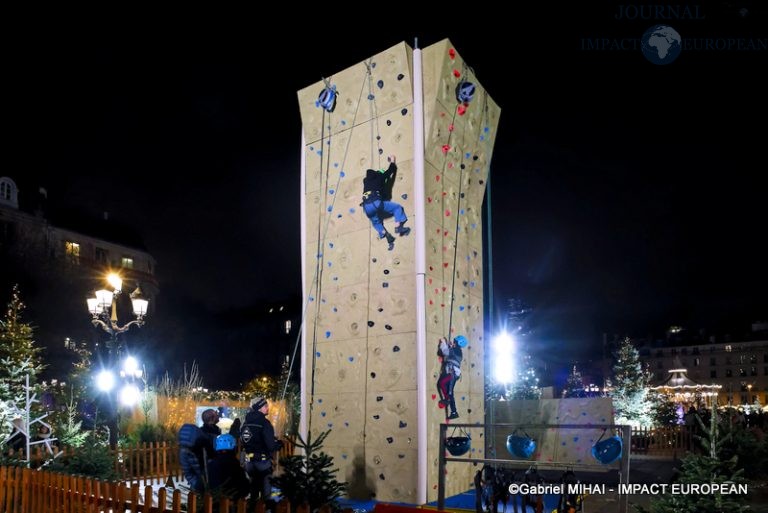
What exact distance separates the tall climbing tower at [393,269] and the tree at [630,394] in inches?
820

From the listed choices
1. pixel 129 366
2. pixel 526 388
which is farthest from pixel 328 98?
pixel 129 366

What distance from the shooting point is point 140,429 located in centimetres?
1709

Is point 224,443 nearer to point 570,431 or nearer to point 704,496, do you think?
point 704,496

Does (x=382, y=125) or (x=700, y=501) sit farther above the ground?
(x=382, y=125)

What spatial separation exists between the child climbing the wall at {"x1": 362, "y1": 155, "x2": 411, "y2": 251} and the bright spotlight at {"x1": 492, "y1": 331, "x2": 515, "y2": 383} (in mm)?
10128

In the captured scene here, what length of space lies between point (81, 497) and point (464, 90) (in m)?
9.34

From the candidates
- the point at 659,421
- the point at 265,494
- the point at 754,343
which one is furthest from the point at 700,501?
the point at 754,343

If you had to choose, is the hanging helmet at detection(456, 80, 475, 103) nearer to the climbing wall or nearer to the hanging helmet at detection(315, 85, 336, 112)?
the hanging helmet at detection(315, 85, 336, 112)

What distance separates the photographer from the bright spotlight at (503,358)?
68.4 ft

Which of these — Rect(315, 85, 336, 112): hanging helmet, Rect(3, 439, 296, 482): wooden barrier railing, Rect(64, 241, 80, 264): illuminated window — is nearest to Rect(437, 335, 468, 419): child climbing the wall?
Rect(3, 439, 296, 482): wooden barrier railing

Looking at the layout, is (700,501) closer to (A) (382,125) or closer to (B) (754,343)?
(A) (382,125)

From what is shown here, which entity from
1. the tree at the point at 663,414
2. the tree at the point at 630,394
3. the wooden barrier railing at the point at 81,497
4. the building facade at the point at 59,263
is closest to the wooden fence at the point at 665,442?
the tree at the point at 663,414

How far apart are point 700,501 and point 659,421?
25.4 m

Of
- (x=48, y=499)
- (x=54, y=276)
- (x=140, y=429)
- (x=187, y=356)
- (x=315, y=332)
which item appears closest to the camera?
(x=48, y=499)
